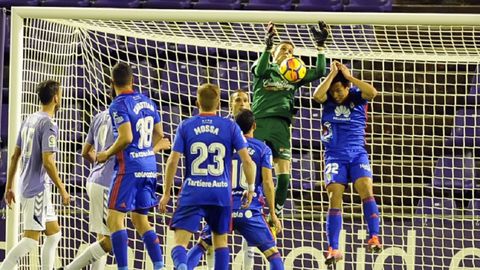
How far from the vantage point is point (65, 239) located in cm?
1257

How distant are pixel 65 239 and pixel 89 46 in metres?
1.72

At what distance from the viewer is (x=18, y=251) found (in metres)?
10.7

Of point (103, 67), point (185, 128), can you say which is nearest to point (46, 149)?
point (185, 128)

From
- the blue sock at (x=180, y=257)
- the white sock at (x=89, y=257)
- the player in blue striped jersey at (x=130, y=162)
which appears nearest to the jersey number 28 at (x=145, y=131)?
the player in blue striped jersey at (x=130, y=162)

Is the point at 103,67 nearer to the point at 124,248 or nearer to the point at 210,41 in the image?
the point at 210,41

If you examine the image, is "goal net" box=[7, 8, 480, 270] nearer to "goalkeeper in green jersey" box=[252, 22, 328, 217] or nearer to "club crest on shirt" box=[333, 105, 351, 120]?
"goalkeeper in green jersey" box=[252, 22, 328, 217]

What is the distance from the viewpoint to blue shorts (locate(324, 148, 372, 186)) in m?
11.0

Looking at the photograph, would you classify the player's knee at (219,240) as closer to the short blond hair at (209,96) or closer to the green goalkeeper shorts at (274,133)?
the short blond hair at (209,96)

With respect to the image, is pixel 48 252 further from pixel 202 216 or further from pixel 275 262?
pixel 275 262

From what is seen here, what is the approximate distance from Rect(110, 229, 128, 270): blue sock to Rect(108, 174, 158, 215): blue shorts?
21 centimetres

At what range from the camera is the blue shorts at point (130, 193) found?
9883 mm

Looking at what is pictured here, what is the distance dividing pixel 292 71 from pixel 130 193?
197cm

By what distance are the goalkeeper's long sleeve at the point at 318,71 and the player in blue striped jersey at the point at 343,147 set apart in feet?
0.23

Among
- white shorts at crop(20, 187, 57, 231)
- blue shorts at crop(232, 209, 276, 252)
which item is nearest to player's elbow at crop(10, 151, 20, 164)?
white shorts at crop(20, 187, 57, 231)
